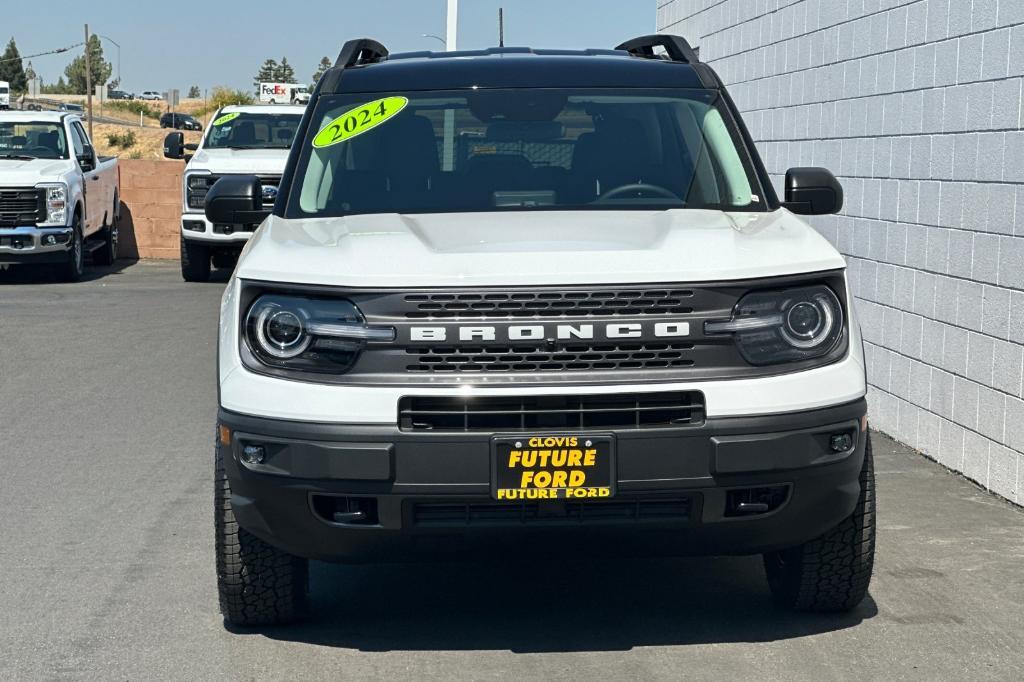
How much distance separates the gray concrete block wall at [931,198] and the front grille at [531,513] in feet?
9.90

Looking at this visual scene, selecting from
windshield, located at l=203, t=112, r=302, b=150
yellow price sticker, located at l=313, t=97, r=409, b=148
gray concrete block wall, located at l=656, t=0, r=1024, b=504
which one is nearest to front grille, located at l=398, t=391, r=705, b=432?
yellow price sticker, located at l=313, t=97, r=409, b=148

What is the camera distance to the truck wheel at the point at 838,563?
197 inches

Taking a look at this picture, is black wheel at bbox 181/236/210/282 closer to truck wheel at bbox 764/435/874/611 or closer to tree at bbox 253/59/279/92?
truck wheel at bbox 764/435/874/611

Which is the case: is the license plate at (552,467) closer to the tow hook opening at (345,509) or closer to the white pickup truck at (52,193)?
the tow hook opening at (345,509)

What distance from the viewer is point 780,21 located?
11172mm

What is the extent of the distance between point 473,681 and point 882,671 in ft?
3.96

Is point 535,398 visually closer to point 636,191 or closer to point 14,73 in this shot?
point 636,191

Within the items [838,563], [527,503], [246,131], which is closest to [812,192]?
[838,563]

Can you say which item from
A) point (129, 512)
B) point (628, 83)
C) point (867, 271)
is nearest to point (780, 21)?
point (867, 271)

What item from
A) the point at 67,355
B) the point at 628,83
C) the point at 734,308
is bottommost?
the point at 67,355

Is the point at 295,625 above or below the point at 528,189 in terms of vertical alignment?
below

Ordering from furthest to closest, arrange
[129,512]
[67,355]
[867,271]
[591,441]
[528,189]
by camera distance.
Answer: [67,355] < [867,271] < [129,512] < [528,189] < [591,441]

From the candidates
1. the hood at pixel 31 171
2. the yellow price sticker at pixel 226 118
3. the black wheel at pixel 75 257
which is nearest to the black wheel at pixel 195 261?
the black wheel at pixel 75 257

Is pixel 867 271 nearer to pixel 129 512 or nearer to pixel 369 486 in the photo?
pixel 129 512
